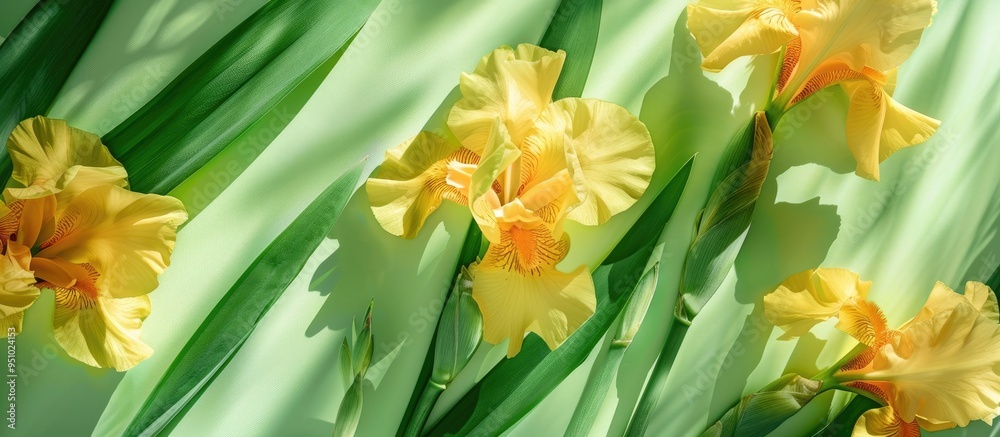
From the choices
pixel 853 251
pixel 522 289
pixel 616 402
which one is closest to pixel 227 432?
pixel 522 289

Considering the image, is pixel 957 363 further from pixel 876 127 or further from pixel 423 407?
pixel 423 407

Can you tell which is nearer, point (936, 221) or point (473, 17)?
point (473, 17)

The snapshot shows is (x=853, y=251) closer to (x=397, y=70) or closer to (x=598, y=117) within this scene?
(x=598, y=117)

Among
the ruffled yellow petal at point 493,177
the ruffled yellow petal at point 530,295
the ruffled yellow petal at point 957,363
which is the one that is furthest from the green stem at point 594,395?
the ruffled yellow petal at point 957,363

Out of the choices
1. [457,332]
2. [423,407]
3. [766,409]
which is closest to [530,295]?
[457,332]

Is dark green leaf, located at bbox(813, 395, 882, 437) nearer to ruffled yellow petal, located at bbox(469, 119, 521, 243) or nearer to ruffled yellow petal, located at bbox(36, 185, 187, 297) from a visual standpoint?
ruffled yellow petal, located at bbox(469, 119, 521, 243)

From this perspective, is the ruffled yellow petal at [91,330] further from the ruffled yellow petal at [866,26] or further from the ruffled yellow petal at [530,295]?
the ruffled yellow petal at [866,26]
